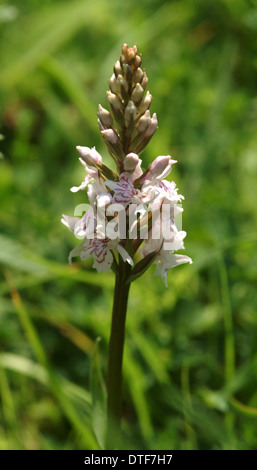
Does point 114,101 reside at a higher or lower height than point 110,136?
higher

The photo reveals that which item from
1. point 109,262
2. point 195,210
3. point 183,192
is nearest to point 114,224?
point 109,262

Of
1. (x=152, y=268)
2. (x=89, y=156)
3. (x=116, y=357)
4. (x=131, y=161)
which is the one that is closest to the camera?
(x=131, y=161)

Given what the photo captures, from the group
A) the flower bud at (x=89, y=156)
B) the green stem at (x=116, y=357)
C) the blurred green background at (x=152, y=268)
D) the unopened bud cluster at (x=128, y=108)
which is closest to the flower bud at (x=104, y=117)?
the unopened bud cluster at (x=128, y=108)

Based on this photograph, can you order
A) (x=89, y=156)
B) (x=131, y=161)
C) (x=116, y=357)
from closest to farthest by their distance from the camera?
(x=131, y=161), (x=89, y=156), (x=116, y=357)

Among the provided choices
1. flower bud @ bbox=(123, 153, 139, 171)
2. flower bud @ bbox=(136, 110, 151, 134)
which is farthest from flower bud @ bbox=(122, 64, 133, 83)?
flower bud @ bbox=(123, 153, 139, 171)

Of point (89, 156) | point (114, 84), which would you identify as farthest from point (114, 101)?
point (89, 156)

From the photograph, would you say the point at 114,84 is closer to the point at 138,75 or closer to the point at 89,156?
the point at 138,75

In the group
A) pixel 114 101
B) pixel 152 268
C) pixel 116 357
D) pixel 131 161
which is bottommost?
pixel 116 357
